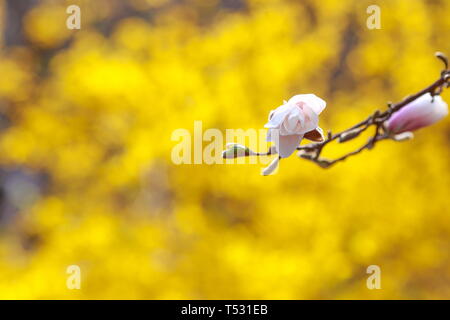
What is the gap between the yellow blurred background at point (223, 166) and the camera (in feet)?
6.66

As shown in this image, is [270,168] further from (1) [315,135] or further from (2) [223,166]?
(2) [223,166]

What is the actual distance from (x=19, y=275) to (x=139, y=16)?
129 cm

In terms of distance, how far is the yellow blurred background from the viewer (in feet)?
6.66

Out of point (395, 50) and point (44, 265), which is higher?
point (395, 50)

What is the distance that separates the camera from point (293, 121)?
487mm

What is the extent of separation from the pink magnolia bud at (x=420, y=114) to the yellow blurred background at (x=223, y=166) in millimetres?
1412

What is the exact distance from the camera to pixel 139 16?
2498mm

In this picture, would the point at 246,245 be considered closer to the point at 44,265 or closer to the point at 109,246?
the point at 109,246

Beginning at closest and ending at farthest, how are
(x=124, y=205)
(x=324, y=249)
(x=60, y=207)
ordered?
(x=324, y=249) < (x=60, y=207) < (x=124, y=205)

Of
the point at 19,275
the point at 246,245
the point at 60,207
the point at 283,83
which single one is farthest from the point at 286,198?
the point at 19,275

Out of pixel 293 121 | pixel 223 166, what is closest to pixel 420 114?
pixel 293 121

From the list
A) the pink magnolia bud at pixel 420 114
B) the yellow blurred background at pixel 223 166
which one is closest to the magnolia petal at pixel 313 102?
the pink magnolia bud at pixel 420 114

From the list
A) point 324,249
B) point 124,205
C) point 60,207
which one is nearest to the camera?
point 324,249

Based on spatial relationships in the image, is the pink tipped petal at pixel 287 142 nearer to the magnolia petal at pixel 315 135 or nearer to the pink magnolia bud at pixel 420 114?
the magnolia petal at pixel 315 135
